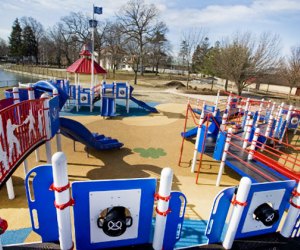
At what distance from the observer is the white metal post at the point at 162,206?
2.60 m

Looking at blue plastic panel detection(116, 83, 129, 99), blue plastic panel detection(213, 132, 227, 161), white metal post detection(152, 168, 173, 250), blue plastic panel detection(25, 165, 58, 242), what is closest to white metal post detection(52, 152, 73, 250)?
blue plastic panel detection(25, 165, 58, 242)

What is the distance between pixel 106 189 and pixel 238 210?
76.6 inches

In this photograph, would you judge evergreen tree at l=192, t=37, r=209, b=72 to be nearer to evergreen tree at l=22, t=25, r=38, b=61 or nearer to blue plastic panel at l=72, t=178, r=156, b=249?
blue plastic panel at l=72, t=178, r=156, b=249

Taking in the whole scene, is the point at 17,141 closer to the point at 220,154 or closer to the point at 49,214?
the point at 49,214

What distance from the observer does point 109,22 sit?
154ft

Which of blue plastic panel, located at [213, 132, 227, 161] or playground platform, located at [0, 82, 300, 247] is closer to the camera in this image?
playground platform, located at [0, 82, 300, 247]

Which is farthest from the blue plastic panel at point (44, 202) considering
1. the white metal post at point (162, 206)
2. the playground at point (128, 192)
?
the white metal post at point (162, 206)

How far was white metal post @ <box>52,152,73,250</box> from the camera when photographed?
7.54ft

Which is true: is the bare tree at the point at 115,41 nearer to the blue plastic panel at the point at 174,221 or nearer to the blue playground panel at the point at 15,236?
the blue playground panel at the point at 15,236

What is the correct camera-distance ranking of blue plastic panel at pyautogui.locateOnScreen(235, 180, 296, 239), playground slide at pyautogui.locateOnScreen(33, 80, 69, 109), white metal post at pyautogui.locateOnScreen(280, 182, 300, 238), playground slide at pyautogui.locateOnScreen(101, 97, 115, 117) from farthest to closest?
1. playground slide at pyautogui.locateOnScreen(101, 97, 115, 117)
2. playground slide at pyautogui.locateOnScreen(33, 80, 69, 109)
3. white metal post at pyautogui.locateOnScreen(280, 182, 300, 238)
4. blue plastic panel at pyautogui.locateOnScreen(235, 180, 296, 239)

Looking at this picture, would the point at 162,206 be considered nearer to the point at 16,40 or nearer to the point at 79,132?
the point at 79,132

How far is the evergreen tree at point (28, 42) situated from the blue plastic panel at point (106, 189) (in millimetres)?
75092

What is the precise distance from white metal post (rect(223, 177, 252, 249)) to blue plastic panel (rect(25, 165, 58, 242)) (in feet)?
8.31

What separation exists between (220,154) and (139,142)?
429cm
